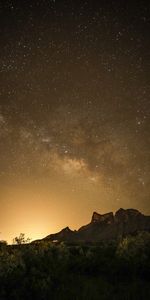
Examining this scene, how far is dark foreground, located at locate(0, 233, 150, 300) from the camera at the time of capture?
1004cm

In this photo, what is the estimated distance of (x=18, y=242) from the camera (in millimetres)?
23656

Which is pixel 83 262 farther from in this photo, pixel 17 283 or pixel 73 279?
pixel 17 283

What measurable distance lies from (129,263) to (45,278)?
496 cm

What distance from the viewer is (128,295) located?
9.79 meters

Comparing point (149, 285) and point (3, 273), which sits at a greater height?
point (3, 273)

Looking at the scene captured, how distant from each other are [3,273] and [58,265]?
155 inches

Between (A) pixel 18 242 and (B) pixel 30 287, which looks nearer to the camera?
(B) pixel 30 287

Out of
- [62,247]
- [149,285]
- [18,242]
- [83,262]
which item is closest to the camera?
[149,285]

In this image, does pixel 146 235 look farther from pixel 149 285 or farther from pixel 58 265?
pixel 149 285

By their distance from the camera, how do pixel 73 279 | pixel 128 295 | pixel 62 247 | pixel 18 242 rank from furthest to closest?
pixel 18 242 < pixel 62 247 < pixel 73 279 < pixel 128 295

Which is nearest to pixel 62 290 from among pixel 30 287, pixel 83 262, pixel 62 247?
pixel 30 287

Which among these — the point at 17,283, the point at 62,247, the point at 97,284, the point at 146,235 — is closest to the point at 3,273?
the point at 17,283

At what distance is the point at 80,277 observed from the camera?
1278cm

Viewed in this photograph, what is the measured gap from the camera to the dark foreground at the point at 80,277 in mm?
10039
